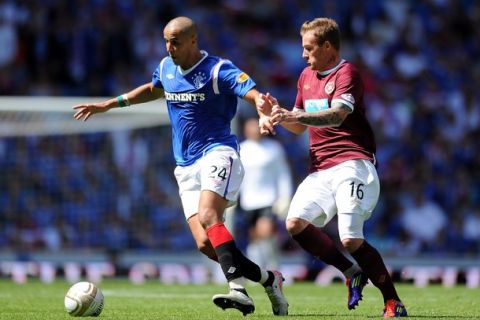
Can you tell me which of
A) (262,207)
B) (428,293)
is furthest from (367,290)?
(262,207)

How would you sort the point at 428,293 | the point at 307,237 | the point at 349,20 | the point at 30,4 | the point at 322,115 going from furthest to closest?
the point at 349,20
the point at 30,4
the point at 428,293
the point at 307,237
the point at 322,115

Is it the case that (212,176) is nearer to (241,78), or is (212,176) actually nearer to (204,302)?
(241,78)

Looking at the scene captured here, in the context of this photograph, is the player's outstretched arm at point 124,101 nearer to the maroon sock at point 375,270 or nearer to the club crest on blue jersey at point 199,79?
the club crest on blue jersey at point 199,79

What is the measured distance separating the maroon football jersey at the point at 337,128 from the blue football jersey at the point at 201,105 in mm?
615

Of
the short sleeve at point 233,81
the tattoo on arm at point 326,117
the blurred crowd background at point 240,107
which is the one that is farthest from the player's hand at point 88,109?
the blurred crowd background at point 240,107

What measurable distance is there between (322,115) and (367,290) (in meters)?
5.59

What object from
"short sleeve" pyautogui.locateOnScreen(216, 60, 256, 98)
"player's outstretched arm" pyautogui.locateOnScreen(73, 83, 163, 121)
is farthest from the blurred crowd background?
"short sleeve" pyautogui.locateOnScreen(216, 60, 256, 98)

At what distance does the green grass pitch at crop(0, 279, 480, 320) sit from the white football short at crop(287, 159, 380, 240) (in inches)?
29.2

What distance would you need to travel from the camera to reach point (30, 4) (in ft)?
66.3

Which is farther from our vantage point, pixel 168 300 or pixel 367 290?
pixel 367 290

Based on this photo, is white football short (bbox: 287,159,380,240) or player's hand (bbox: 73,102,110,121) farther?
player's hand (bbox: 73,102,110,121)

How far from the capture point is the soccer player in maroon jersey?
8320 millimetres

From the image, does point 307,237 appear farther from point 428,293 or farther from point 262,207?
point 262,207

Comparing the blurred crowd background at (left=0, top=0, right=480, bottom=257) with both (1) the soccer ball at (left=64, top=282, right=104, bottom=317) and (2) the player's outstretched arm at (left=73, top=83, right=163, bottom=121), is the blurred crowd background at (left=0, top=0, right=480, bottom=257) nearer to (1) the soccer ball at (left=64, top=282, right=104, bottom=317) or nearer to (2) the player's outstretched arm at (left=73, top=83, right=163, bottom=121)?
(2) the player's outstretched arm at (left=73, top=83, right=163, bottom=121)
